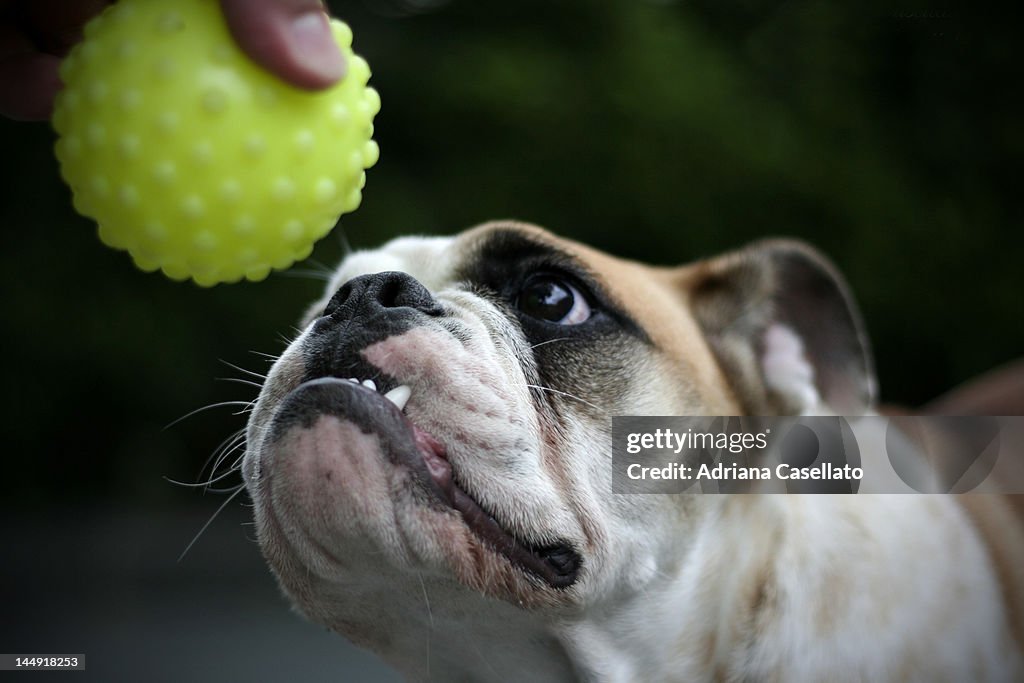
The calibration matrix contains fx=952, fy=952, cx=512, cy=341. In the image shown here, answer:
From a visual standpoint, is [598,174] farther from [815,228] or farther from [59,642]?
[59,642]

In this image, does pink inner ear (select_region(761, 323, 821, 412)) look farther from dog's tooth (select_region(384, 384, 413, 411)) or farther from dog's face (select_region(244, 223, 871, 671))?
dog's tooth (select_region(384, 384, 413, 411))

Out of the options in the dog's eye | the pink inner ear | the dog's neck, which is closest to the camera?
the dog's neck

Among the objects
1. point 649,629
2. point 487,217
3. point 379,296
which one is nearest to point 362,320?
point 379,296

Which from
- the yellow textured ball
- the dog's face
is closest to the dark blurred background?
the dog's face

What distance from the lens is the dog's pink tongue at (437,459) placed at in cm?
163

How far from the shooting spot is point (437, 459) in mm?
1647

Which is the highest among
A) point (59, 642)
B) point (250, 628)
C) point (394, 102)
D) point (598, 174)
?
point (394, 102)

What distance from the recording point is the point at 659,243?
662 cm

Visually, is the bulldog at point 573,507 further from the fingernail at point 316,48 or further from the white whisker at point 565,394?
the fingernail at point 316,48

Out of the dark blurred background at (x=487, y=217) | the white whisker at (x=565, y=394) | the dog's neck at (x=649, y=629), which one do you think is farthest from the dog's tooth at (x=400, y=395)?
the dark blurred background at (x=487, y=217)

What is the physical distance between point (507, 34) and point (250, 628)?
14.2 feet

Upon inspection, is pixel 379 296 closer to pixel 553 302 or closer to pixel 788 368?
pixel 553 302

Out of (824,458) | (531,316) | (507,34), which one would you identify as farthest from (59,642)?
(507,34)

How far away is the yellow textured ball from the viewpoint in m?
1.36
